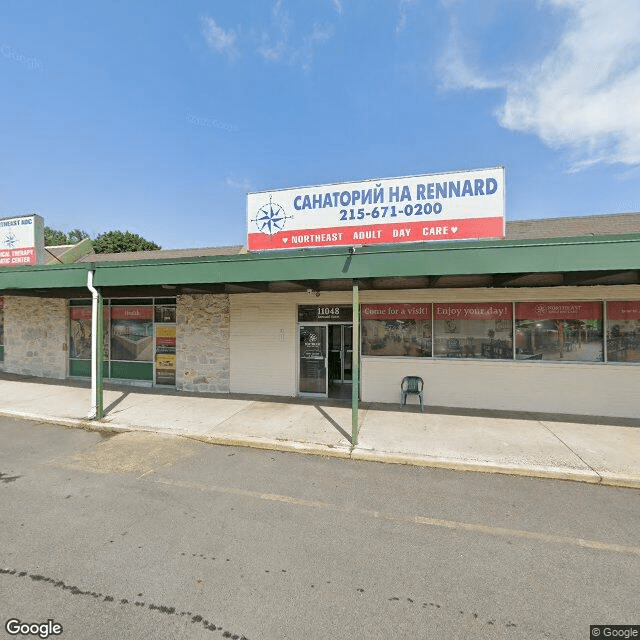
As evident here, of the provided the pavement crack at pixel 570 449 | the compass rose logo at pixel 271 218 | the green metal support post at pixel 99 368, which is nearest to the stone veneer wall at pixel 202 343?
the compass rose logo at pixel 271 218

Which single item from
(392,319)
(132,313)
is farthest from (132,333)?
(392,319)

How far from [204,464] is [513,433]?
5.57m

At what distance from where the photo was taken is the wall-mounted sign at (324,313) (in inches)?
384

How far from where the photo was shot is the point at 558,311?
830 centimetres

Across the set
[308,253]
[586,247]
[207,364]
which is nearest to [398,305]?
[308,253]

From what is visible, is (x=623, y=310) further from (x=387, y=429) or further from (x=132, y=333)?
(x=132, y=333)

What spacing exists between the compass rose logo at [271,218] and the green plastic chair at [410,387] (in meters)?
4.82

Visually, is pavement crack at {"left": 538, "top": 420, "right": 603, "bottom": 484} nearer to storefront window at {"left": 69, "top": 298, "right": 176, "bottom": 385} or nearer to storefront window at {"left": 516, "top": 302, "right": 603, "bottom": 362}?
storefront window at {"left": 516, "top": 302, "right": 603, "bottom": 362}

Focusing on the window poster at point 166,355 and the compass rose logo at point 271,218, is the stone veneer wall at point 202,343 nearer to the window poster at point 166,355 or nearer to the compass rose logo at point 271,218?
the window poster at point 166,355

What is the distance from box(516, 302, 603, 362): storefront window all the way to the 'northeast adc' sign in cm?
241

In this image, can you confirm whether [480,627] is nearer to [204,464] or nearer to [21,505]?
[204,464]

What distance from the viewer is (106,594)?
9.20 ft

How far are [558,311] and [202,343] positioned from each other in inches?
368

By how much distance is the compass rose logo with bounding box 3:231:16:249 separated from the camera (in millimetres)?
11102
